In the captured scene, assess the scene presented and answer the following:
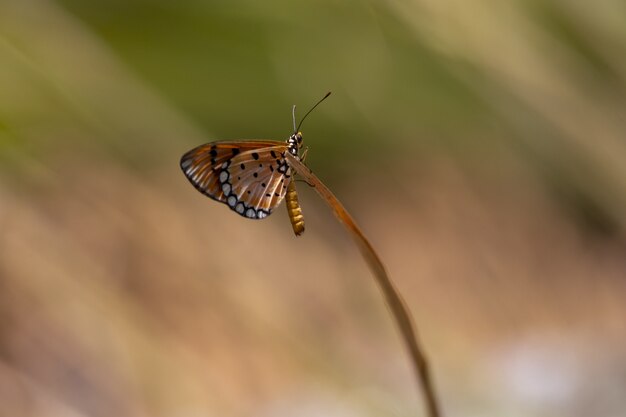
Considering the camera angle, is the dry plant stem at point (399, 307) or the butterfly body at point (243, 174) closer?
the dry plant stem at point (399, 307)

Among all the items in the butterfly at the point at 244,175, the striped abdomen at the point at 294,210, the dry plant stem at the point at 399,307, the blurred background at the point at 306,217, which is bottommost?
the dry plant stem at the point at 399,307

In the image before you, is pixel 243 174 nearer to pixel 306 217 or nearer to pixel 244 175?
pixel 244 175

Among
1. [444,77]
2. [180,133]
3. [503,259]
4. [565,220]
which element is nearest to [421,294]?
[503,259]

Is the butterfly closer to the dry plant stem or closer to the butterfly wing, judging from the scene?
the butterfly wing

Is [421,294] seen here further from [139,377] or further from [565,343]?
[139,377]

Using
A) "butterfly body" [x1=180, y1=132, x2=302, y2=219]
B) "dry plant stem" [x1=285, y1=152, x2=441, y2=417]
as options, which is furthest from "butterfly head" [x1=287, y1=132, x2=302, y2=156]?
"dry plant stem" [x1=285, y1=152, x2=441, y2=417]

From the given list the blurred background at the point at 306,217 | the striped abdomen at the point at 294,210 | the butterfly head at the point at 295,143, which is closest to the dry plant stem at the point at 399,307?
the striped abdomen at the point at 294,210

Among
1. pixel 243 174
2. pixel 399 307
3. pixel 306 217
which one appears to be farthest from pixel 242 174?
pixel 306 217

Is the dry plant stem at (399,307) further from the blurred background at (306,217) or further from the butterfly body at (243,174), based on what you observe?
the blurred background at (306,217)
